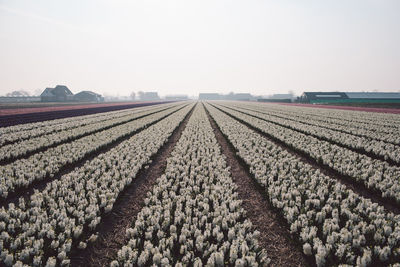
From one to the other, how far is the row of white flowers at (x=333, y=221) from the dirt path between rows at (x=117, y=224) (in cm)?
362

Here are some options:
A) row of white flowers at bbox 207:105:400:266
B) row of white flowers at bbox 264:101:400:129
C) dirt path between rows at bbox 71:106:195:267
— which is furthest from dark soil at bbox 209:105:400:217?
row of white flowers at bbox 264:101:400:129

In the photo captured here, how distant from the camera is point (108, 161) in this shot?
29.0 feet

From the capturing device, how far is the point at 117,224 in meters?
5.23

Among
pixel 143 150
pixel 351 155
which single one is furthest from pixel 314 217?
pixel 143 150

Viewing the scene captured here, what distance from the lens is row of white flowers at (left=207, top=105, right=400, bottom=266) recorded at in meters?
3.74

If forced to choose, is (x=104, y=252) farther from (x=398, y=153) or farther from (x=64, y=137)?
(x=398, y=153)

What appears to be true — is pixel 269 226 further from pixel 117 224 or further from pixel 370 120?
pixel 370 120

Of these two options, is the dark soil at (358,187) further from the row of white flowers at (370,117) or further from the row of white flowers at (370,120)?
the row of white flowers at (370,117)

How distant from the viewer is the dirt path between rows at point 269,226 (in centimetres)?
417

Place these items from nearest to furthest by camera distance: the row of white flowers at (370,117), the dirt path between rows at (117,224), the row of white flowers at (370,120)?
the dirt path between rows at (117,224)
the row of white flowers at (370,120)
the row of white flowers at (370,117)

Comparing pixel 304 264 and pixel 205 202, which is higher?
pixel 205 202

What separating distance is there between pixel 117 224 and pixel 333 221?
4.83 metres

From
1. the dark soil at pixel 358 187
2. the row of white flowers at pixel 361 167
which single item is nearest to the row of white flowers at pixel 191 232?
the dark soil at pixel 358 187

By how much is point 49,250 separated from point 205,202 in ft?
10.6
